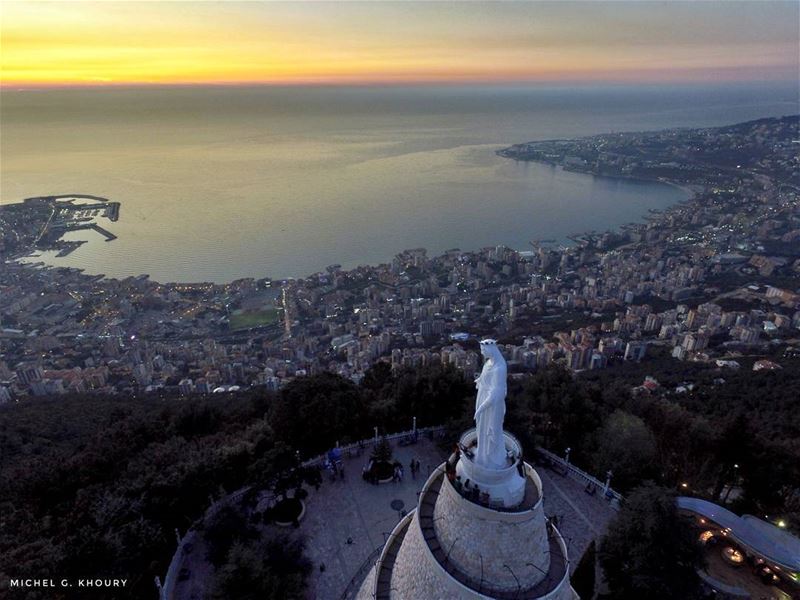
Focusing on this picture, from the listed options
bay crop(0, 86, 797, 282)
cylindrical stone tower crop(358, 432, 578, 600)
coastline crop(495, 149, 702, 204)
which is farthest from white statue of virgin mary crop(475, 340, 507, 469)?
coastline crop(495, 149, 702, 204)

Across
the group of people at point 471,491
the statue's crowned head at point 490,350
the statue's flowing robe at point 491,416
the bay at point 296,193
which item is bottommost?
the bay at point 296,193

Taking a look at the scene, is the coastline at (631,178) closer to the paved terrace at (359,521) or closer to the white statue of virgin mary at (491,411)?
the paved terrace at (359,521)

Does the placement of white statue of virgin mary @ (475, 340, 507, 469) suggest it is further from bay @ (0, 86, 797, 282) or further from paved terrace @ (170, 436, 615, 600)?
bay @ (0, 86, 797, 282)

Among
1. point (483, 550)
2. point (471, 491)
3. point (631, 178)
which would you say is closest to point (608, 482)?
point (483, 550)

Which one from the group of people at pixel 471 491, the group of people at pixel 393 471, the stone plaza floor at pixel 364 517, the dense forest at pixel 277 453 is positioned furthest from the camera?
the group of people at pixel 393 471

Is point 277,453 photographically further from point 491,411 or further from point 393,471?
point 491,411

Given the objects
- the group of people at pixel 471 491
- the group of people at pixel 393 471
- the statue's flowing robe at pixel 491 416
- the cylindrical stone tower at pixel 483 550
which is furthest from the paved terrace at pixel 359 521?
the statue's flowing robe at pixel 491 416

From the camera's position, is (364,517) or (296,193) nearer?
(364,517)

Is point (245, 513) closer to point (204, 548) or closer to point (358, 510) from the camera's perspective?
point (204, 548)
